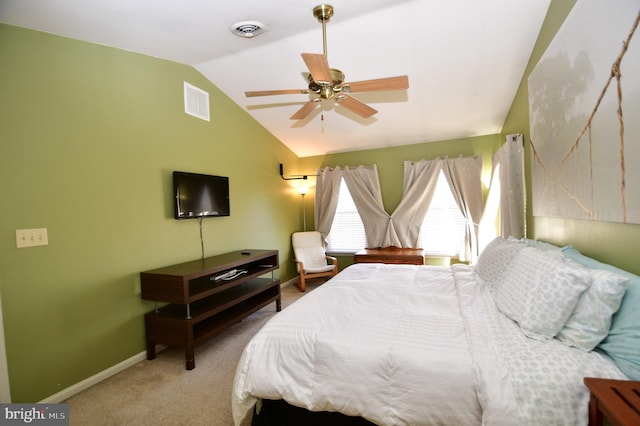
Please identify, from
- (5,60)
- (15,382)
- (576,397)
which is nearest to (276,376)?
(576,397)

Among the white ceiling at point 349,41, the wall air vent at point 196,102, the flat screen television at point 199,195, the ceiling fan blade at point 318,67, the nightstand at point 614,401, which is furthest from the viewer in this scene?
the wall air vent at point 196,102

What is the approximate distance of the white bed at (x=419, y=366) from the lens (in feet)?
3.65

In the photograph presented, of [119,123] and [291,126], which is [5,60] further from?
[291,126]

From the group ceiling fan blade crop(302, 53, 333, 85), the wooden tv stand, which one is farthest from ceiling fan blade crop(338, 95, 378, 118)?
the wooden tv stand

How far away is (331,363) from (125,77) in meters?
2.85

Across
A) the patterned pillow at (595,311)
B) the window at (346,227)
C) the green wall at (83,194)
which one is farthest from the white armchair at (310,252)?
the patterned pillow at (595,311)

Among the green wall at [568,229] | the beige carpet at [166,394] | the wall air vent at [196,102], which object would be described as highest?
the wall air vent at [196,102]

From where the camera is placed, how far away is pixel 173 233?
2.85 m

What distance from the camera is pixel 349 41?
2609 mm

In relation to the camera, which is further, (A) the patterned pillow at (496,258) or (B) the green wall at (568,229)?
(A) the patterned pillow at (496,258)

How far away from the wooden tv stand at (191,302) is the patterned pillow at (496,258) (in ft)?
7.45

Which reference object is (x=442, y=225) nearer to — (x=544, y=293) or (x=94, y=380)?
(x=544, y=293)

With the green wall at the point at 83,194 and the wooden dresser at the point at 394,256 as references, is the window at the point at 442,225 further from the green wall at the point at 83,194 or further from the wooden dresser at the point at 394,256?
the green wall at the point at 83,194

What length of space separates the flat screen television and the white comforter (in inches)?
66.6
